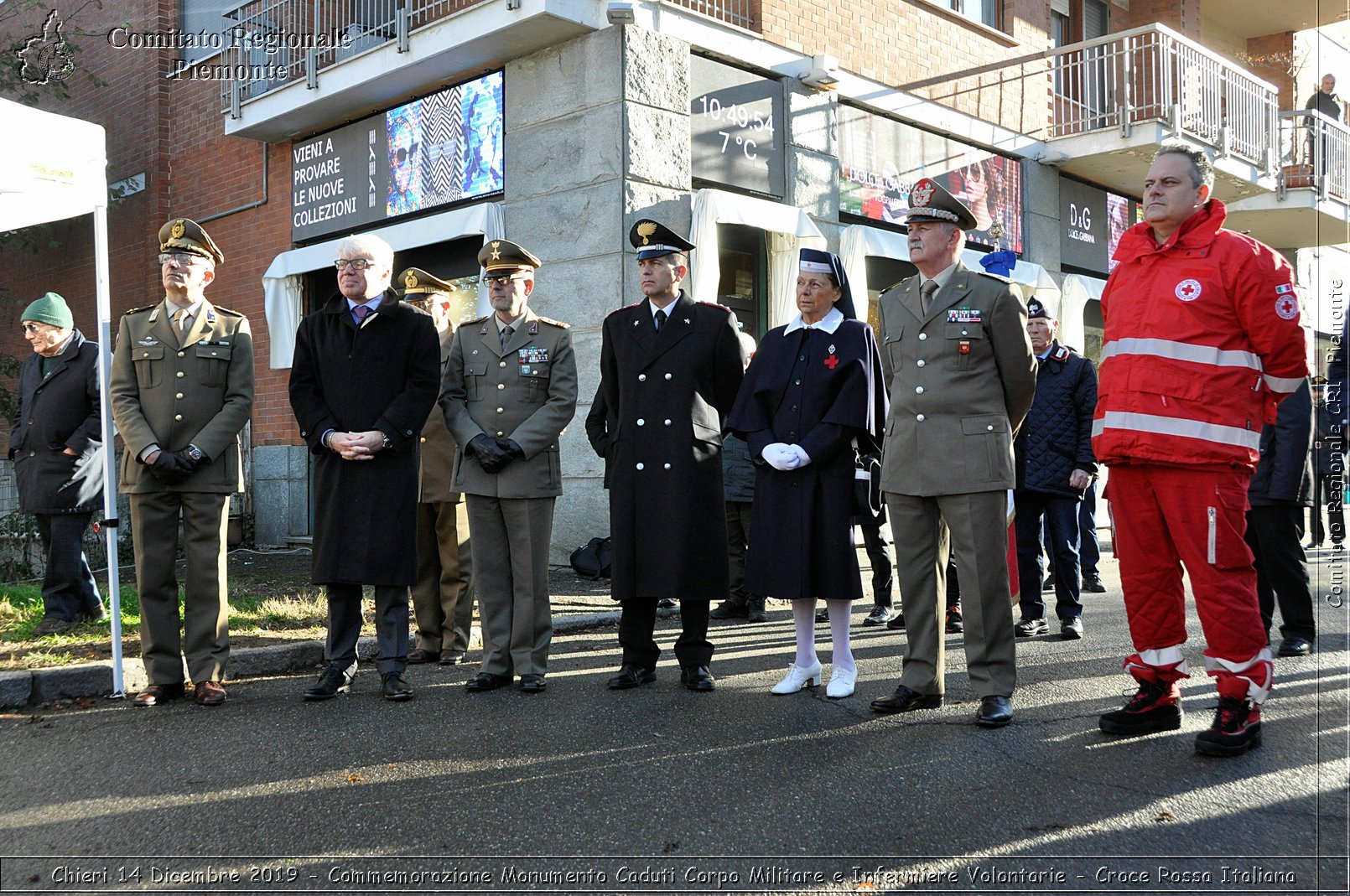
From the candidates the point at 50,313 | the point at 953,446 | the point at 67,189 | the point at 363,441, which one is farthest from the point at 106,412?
the point at 953,446

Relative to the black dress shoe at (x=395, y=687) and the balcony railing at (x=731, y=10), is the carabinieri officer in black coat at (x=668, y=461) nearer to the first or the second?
the black dress shoe at (x=395, y=687)

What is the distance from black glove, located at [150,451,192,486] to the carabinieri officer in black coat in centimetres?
207

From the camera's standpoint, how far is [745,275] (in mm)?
12898

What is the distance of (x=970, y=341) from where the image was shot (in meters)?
5.33

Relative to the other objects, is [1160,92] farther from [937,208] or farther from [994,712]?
[994,712]

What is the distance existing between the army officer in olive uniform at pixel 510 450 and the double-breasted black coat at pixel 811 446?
1031mm

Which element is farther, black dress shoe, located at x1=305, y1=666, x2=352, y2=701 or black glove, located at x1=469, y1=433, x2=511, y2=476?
black glove, located at x1=469, y1=433, x2=511, y2=476

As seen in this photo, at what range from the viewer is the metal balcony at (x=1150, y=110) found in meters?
16.5

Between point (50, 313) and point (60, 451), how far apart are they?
37.3 inches

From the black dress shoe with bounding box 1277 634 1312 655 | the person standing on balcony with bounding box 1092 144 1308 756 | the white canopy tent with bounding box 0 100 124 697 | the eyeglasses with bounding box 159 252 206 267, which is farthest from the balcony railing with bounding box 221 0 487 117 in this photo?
the black dress shoe with bounding box 1277 634 1312 655

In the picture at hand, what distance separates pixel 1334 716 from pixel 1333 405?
128 cm

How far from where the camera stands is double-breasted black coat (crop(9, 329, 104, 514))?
788cm

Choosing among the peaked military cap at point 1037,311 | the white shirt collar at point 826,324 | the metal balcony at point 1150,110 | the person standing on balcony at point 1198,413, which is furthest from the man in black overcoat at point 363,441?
the metal balcony at point 1150,110

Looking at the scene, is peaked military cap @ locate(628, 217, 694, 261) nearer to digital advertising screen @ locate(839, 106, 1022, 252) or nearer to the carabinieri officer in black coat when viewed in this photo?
the carabinieri officer in black coat
